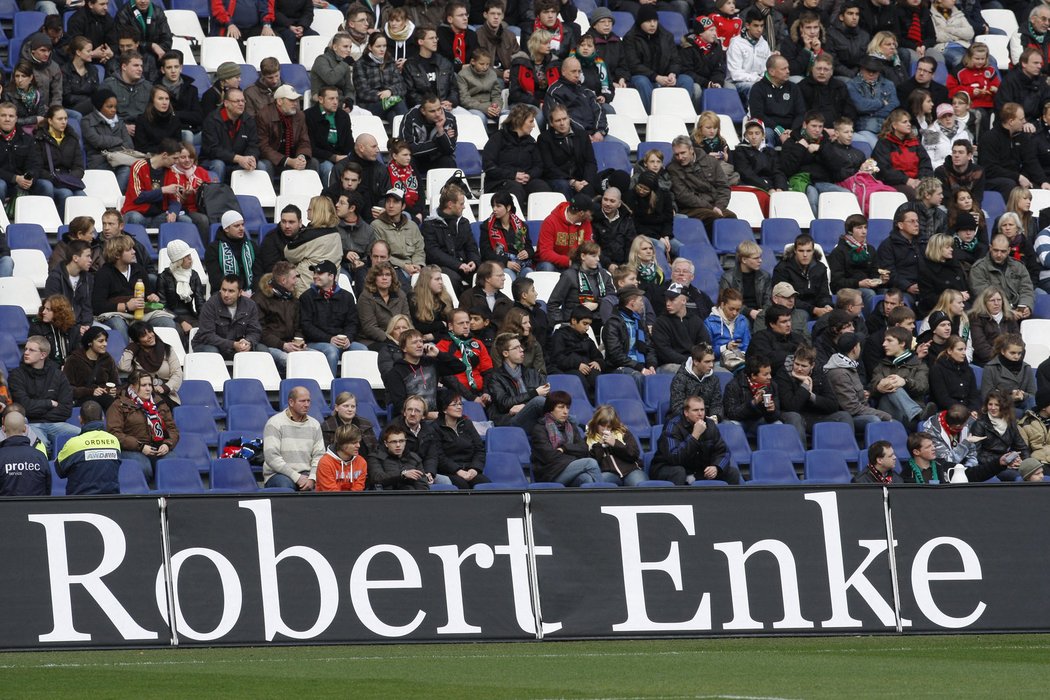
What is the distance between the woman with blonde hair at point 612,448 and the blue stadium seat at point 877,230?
5301 millimetres

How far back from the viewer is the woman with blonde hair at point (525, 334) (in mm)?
16766

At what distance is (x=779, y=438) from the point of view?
16.9 m

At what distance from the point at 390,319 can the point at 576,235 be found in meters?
2.53

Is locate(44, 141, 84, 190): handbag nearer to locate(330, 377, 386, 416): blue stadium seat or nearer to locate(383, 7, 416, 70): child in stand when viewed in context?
locate(330, 377, 386, 416): blue stadium seat

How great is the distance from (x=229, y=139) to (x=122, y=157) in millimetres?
1153

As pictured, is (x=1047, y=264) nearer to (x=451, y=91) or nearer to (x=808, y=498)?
(x=451, y=91)

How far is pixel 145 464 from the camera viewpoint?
15.1m

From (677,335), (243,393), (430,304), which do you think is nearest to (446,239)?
(430,304)

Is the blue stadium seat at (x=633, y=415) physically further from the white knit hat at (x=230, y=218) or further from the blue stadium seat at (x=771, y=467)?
the white knit hat at (x=230, y=218)

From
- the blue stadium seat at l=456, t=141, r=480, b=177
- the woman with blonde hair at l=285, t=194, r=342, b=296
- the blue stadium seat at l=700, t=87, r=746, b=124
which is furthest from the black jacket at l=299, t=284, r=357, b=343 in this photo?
the blue stadium seat at l=700, t=87, r=746, b=124

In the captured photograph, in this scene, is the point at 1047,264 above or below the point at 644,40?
below

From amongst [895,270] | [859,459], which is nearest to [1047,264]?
[895,270]

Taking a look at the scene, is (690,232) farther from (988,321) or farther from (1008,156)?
(1008,156)

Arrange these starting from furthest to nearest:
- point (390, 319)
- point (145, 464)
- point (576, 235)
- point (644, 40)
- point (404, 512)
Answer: point (644, 40), point (576, 235), point (390, 319), point (145, 464), point (404, 512)
